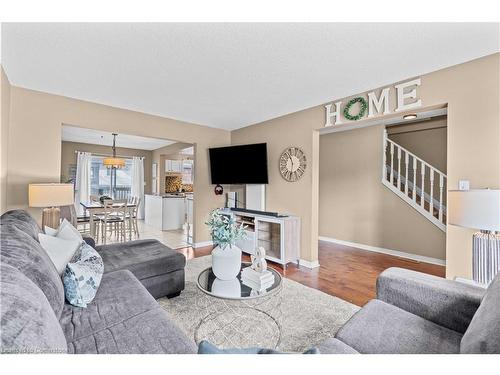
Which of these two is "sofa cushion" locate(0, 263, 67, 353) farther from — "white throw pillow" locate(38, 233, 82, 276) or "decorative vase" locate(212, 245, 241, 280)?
"decorative vase" locate(212, 245, 241, 280)

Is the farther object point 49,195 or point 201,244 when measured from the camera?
point 201,244

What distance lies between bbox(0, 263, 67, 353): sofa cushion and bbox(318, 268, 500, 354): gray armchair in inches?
40.9

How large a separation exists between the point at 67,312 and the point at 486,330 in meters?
2.03

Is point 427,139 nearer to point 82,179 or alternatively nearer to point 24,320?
point 24,320

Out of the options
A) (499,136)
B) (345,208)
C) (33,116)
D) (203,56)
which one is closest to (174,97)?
(203,56)

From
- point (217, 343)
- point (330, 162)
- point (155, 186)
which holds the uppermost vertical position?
point (330, 162)

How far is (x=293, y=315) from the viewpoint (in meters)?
2.10

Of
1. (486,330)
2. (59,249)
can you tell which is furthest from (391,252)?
(59,249)

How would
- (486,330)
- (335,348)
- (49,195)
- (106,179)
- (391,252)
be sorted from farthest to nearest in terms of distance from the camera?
(106,179) → (391,252) → (49,195) → (335,348) → (486,330)

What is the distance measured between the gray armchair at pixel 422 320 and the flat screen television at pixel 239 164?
9.00ft

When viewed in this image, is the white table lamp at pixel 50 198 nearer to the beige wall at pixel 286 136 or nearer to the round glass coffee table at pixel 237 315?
the beige wall at pixel 286 136

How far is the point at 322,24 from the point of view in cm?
169
